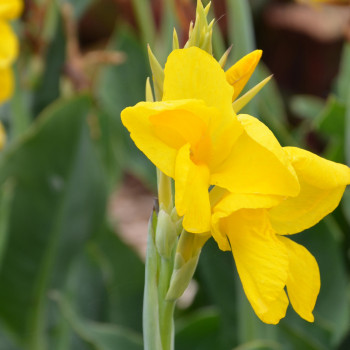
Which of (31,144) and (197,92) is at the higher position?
(197,92)

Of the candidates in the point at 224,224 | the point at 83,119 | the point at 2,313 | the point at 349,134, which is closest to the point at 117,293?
the point at 2,313

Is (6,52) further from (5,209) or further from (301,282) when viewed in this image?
(301,282)

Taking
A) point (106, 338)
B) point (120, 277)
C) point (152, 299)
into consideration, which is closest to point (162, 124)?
point (152, 299)

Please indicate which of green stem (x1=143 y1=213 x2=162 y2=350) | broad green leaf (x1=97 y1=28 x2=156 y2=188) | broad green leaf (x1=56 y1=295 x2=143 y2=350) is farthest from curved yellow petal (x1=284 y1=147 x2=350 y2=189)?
broad green leaf (x1=97 y1=28 x2=156 y2=188)

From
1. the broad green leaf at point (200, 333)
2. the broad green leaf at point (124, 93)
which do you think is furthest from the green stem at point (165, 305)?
the broad green leaf at point (124, 93)

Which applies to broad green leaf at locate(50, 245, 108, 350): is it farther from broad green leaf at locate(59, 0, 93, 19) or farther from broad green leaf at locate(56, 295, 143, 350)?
broad green leaf at locate(59, 0, 93, 19)

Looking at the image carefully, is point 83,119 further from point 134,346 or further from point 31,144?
point 134,346

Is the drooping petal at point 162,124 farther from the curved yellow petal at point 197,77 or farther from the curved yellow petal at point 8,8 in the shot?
the curved yellow petal at point 8,8
